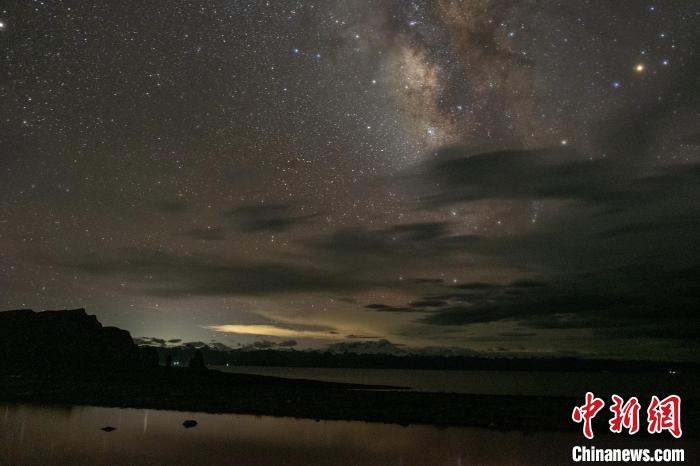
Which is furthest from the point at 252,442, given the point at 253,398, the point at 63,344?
the point at 63,344

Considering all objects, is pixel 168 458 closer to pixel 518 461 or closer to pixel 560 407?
pixel 518 461

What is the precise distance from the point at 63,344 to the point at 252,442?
98589mm

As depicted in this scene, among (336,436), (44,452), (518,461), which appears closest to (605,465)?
(518,461)

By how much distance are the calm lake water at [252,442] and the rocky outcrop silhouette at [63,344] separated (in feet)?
176

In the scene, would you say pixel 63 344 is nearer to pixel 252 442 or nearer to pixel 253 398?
pixel 253 398

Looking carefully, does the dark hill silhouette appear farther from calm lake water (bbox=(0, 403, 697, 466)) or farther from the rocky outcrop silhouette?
calm lake water (bbox=(0, 403, 697, 466))

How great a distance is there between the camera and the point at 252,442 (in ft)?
98.1

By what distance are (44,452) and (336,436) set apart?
16.2 meters

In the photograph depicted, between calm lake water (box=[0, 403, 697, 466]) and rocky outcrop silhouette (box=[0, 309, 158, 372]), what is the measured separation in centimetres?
5371

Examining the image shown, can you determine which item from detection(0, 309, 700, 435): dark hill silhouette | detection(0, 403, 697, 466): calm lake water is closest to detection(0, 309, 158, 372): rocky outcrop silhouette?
detection(0, 309, 700, 435): dark hill silhouette

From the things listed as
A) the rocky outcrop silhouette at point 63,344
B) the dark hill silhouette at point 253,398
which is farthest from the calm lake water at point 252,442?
the rocky outcrop silhouette at point 63,344

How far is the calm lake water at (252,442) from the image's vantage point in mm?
24828

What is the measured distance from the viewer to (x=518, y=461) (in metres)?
25.8

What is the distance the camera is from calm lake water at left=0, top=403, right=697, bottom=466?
81.5 ft
